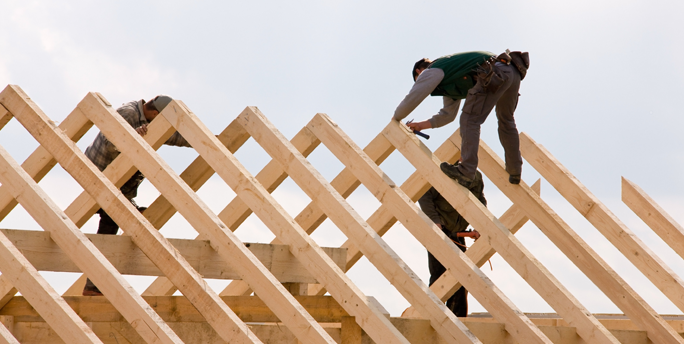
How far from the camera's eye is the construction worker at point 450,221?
663 centimetres

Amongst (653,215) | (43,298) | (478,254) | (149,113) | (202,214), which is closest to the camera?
(43,298)

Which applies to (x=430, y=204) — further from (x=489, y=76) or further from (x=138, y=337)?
(x=138, y=337)

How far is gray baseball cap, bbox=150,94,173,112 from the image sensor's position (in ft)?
16.7

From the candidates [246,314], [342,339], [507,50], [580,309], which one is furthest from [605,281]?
[246,314]

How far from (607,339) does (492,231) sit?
0.97 metres

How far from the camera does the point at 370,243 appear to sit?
446 cm

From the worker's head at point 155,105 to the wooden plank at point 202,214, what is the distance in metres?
0.13

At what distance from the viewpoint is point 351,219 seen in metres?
4.51

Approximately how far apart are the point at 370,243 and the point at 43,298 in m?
1.81

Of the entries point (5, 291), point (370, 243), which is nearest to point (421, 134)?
point (370, 243)

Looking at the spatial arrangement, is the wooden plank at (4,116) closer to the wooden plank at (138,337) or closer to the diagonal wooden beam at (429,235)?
the wooden plank at (138,337)

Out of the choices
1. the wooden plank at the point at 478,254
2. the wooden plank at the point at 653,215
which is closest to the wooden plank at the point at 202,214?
the wooden plank at the point at 478,254

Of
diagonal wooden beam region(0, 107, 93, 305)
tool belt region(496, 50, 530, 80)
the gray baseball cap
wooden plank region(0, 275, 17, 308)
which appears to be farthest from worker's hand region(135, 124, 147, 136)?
tool belt region(496, 50, 530, 80)

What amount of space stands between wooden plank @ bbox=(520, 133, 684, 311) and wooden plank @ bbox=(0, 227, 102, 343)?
3967 mm
